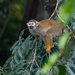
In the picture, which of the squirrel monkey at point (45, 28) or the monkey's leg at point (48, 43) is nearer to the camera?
the monkey's leg at point (48, 43)

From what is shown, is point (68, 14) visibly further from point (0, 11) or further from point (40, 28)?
point (0, 11)

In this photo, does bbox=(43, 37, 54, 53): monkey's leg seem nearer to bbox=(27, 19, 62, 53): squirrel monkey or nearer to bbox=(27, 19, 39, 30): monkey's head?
bbox=(27, 19, 62, 53): squirrel monkey

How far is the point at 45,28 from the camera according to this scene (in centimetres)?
356

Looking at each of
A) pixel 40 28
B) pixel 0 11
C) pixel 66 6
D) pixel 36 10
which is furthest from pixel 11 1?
pixel 66 6

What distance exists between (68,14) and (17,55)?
7.62ft

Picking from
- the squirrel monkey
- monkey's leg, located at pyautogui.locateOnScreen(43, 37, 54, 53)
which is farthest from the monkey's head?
monkey's leg, located at pyautogui.locateOnScreen(43, 37, 54, 53)

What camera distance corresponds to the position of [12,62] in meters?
3.03

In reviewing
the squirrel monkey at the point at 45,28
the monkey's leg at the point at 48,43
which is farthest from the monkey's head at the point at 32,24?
the monkey's leg at the point at 48,43

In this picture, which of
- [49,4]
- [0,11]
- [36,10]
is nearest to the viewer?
[49,4]

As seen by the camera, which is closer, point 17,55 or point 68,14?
point 68,14

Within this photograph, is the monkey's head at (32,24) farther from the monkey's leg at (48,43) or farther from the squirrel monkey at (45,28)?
the monkey's leg at (48,43)

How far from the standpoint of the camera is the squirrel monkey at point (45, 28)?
11.2 ft

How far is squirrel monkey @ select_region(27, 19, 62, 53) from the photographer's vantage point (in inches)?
135

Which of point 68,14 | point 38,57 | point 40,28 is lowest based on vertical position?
point 38,57
